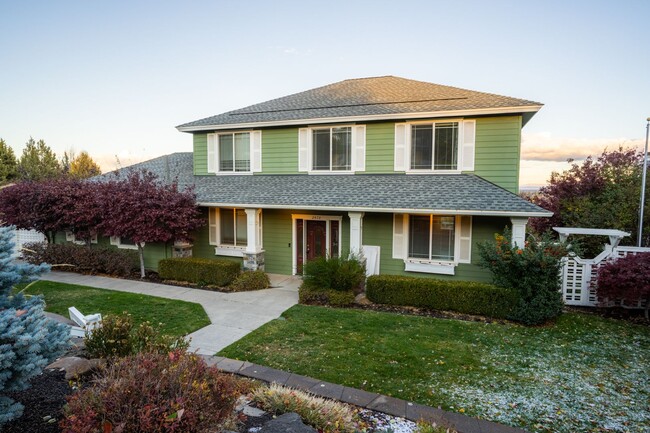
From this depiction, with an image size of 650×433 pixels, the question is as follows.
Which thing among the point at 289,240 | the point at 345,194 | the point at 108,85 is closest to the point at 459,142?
the point at 345,194

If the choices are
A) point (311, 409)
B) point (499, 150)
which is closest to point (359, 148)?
point (499, 150)

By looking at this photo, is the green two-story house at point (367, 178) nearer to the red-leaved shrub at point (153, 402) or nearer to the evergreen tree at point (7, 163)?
the red-leaved shrub at point (153, 402)

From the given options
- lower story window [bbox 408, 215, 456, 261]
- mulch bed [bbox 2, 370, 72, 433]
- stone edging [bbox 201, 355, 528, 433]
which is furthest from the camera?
lower story window [bbox 408, 215, 456, 261]

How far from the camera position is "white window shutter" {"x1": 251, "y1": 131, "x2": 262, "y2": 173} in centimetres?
1347

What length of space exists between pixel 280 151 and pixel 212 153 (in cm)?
306

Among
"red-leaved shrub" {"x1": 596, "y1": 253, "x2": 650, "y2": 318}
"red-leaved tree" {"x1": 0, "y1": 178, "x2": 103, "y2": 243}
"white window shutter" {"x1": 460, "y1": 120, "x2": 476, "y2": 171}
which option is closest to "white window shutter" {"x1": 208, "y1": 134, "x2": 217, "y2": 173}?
"red-leaved tree" {"x1": 0, "y1": 178, "x2": 103, "y2": 243}

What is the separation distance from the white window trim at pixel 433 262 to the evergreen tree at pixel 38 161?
3161 centimetres

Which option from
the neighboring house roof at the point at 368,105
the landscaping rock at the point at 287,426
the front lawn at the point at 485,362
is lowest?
the front lawn at the point at 485,362

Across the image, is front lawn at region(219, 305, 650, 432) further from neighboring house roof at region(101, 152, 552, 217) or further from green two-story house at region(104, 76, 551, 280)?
neighboring house roof at region(101, 152, 552, 217)

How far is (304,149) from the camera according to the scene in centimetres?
1293

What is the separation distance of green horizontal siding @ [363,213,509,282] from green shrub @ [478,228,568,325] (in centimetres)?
190

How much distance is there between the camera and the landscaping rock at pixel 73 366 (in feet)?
14.0

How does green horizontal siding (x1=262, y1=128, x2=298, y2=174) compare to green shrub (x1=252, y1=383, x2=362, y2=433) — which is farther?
green horizontal siding (x1=262, y1=128, x2=298, y2=174)

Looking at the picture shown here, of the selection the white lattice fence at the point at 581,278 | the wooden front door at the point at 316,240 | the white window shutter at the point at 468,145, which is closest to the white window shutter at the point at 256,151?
the wooden front door at the point at 316,240
